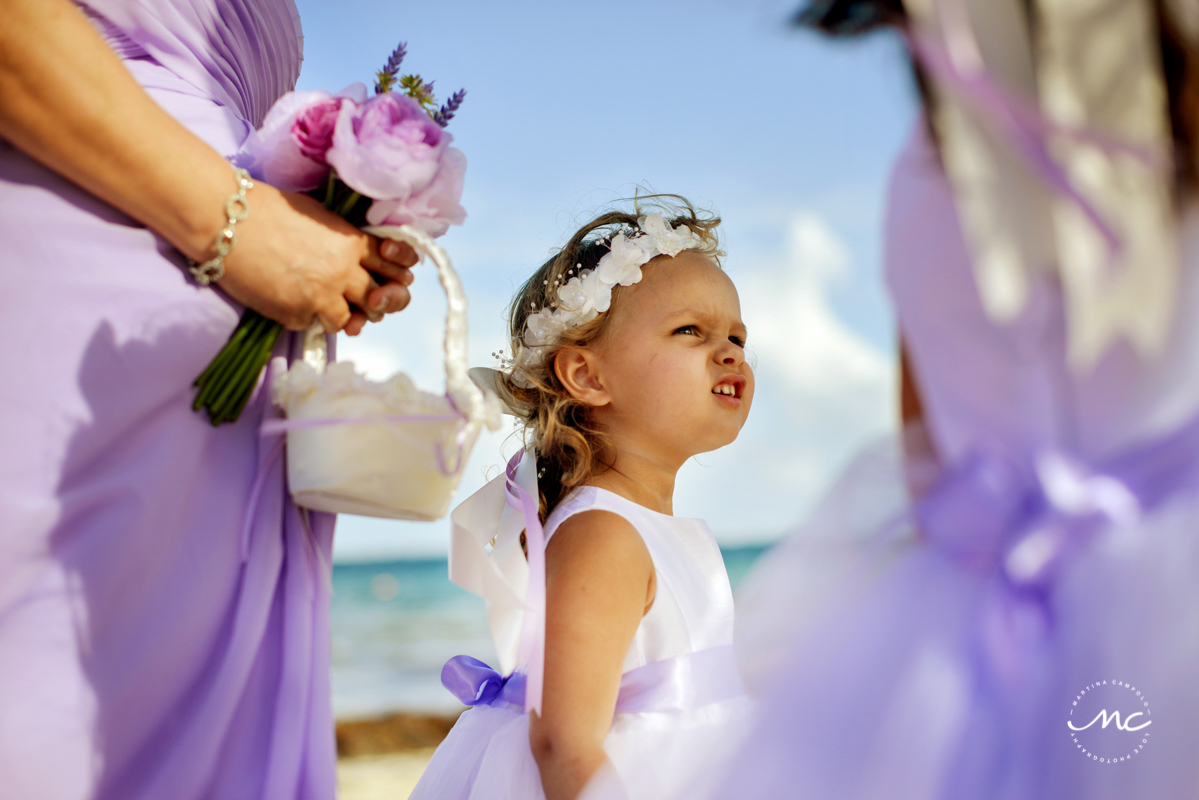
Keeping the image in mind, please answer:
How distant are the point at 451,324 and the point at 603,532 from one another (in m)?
0.71

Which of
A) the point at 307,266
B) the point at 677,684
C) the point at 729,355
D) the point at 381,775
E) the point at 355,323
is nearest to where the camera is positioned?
the point at 307,266

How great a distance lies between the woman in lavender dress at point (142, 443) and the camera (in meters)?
1.39

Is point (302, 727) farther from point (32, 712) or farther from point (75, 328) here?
point (75, 328)

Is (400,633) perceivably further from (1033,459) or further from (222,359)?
(1033,459)

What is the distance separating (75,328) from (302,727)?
84cm

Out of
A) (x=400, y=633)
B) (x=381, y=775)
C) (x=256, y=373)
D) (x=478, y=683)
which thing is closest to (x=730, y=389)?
(x=478, y=683)

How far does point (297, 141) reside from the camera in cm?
162

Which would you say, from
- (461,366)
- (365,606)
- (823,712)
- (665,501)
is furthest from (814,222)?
(365,606)

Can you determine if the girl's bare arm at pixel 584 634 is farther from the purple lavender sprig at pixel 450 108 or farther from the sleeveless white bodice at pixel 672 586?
the purple lavender sprig at pixel 450 108

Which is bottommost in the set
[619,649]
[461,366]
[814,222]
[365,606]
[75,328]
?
[365,606]

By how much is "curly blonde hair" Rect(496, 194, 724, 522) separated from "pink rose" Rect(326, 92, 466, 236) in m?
0.92

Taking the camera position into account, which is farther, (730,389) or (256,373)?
(730,389)

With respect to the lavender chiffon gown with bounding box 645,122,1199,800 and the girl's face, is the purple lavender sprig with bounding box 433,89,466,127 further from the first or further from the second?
the lavender chiffon gown with bounding box 645,122,1199,800

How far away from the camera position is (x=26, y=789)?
1338mm
